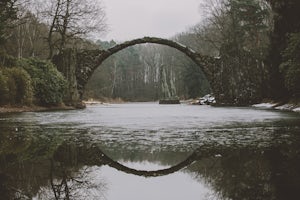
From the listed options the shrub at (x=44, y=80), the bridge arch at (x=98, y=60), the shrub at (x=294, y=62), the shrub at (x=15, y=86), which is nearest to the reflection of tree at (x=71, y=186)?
the shrub at (x=15, y=86)

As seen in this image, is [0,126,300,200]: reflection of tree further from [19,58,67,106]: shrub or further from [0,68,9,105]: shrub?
[19,58,67,106]: shrub

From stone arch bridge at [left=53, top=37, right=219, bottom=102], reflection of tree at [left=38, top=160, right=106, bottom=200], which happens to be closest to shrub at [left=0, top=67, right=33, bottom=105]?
stone arch bridge at [left=53, top=37, right=219, bottom=102]

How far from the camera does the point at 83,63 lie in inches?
1607

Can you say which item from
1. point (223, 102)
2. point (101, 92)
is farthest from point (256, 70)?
point (101, 92)

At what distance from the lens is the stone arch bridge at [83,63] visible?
36.9m

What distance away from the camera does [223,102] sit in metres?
43.8

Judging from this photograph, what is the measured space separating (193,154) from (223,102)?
37.7 meters

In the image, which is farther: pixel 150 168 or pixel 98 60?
pixel 98 60

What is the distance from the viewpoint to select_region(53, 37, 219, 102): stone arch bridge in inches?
1453

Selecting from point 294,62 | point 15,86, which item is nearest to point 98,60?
point 15,86

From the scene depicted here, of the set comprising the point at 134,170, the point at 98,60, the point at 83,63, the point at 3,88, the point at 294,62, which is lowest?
the point at 134,170

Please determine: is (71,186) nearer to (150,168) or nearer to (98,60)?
(150,168)

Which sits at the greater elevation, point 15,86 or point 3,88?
point 15,86

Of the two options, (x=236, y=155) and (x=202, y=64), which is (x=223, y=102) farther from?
(x=236, y=155)
